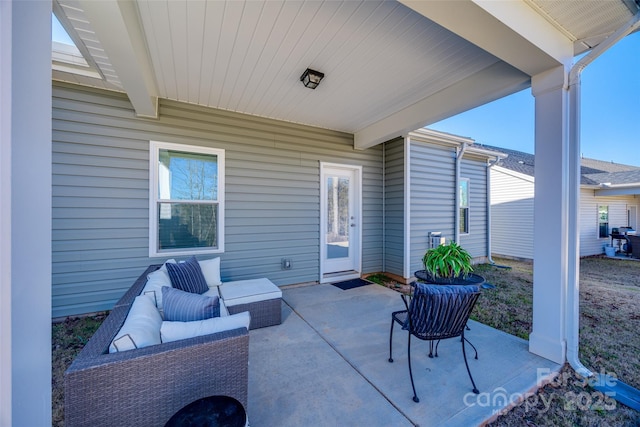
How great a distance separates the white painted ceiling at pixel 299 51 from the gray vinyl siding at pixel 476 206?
3.87 metres

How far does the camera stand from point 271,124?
4.34 metres

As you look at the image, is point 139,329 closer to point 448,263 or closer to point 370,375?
point 370,375

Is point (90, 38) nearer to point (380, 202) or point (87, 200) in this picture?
point (87, 200)

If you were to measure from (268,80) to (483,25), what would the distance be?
2.29m

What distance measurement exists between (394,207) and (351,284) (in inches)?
74.3

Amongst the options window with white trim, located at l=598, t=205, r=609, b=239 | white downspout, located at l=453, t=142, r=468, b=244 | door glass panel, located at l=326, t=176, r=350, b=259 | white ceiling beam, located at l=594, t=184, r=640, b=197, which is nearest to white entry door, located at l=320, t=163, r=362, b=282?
door glass panel, located at l=326, t=176, r=350, b=259

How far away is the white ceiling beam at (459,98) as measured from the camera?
2668mm

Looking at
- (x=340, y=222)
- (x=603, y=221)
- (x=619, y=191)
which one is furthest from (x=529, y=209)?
(x=340, y=222)

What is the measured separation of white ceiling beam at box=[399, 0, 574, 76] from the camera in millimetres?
1702

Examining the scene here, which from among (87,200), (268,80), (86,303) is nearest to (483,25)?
(268,80)

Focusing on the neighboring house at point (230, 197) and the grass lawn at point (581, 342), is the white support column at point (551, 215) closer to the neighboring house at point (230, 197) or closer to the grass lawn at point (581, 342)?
the grass lawn at point (581, 342)

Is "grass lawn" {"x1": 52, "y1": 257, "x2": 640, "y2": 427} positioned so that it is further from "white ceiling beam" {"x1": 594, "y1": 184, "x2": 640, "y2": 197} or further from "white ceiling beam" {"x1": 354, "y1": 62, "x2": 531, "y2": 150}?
"white ceiling beam" {"x1": 594, "y1": 184, "x2": 640, "y2": 197}

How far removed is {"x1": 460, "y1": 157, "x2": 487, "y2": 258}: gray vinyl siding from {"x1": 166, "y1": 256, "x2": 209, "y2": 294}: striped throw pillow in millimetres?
6216

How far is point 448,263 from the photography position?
2822 mm
